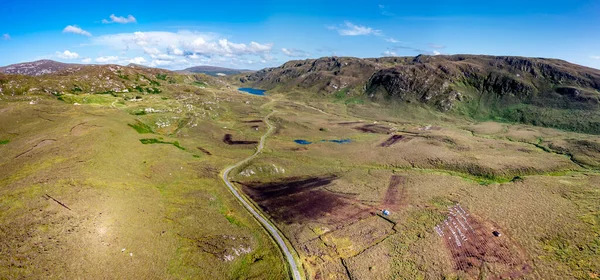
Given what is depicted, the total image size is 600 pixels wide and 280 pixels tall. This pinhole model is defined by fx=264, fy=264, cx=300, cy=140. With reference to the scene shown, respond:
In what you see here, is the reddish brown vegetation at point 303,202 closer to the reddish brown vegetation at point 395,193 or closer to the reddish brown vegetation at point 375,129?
the reddish brown vegetation at point 395,193

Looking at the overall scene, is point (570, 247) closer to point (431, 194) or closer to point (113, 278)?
point (431, 194)

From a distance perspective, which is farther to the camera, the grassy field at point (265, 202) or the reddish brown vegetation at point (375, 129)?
the reddish brown vegetation at point (375, 129)

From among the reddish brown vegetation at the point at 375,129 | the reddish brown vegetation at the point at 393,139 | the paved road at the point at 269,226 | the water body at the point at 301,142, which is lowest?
the paved road at the point at 269,226

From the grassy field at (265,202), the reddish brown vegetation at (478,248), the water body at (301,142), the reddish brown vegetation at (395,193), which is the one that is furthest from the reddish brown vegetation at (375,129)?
the reddish brown vegetation at (478,248)

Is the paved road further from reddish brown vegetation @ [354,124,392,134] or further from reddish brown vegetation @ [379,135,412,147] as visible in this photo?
reddish brown vegetation @ [354,124,392,134]

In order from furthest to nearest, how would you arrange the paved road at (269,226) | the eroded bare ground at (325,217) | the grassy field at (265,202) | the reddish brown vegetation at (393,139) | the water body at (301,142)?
1. the water body at (301,142)
2. the reddish brown vegetation at (393,139)
3. the eroded bare ground at (325,217)
4. the paved road at (269,226)
5. the grassy field at (265,202)

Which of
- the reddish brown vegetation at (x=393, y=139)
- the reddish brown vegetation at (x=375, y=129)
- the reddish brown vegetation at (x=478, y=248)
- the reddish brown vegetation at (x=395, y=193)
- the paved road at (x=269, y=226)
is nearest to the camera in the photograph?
the reddish brown vegetation at (x=478, y=248)

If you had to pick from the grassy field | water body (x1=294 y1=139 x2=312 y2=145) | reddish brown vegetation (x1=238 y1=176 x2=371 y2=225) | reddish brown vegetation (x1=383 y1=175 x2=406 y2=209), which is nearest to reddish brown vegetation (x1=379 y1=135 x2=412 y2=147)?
the grassy field

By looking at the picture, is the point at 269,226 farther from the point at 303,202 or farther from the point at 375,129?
the point at 375,129
